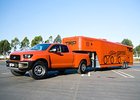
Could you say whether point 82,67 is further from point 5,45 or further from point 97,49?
point 5,45

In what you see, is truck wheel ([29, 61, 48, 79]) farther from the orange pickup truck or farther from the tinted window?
the tinted window

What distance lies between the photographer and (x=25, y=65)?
9.84m

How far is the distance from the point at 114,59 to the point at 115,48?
44.3 inches

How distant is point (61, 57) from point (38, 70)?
2.00 metres

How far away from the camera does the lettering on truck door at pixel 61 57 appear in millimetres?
11335

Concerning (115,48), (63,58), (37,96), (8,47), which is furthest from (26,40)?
(37,96)

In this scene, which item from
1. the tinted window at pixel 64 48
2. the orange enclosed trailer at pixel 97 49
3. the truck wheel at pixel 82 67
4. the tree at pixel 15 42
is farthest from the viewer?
the tree at pixel 15 42

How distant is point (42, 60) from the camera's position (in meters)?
10.6

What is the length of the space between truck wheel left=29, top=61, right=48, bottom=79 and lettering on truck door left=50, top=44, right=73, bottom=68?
0.77 metres

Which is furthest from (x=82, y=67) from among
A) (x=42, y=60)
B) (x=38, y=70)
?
(x=38, y=70)

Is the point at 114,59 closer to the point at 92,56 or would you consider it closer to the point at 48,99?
the point at 92,56

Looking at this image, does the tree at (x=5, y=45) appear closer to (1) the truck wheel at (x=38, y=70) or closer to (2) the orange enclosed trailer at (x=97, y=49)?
(2) the orange enclosed trailer at (x=97, y=49)

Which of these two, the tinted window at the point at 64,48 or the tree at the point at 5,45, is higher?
the tree at the point at 5,45

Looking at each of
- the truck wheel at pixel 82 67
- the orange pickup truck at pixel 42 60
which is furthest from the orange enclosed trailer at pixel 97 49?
the orange pickup truck at pixel 42 60
